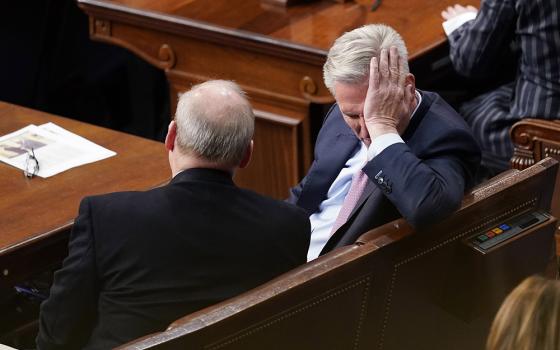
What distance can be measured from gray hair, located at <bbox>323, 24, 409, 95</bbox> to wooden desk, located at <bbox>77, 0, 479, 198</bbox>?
3.59 feet

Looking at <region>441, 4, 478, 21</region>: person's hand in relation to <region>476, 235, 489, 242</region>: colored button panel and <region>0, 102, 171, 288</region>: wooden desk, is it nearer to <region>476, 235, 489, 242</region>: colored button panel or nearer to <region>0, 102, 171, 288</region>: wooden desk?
<region>0, 102, 171, 288</region>: wooden desk

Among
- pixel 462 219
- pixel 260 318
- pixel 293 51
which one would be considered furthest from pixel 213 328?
pixel 293 51

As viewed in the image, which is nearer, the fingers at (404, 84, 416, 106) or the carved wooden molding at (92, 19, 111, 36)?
the fingers at (404, 84, 416, 106)

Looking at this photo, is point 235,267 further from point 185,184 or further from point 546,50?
point 546,50

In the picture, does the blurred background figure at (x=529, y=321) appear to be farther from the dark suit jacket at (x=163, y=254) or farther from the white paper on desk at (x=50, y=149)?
the white paper on desk at (x=50, y=149)

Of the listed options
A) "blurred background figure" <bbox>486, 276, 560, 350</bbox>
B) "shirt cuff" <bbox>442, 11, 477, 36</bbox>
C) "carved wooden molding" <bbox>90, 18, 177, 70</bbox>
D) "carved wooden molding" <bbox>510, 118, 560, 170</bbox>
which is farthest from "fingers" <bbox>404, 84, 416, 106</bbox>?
"carved wooden molding" <bbox>90, 18, 177, 70</bbox>

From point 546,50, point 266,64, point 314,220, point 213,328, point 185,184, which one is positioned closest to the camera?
point 213,328

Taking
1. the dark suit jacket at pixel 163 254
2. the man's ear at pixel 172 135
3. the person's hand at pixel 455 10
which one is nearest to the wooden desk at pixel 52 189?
the dark suit jacket at pixel 163 254

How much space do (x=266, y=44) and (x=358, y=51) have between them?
1.30 metres

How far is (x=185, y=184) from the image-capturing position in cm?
257

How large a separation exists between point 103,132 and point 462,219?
4.35 ft

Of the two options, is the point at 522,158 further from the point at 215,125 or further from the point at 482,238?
the point at 215,125

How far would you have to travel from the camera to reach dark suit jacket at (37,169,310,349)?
252 cm

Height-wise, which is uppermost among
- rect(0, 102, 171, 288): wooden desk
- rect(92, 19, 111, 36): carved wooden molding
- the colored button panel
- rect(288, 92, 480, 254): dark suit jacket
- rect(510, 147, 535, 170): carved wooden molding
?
rect(288, 92, 480, 254): dark suit jacket
